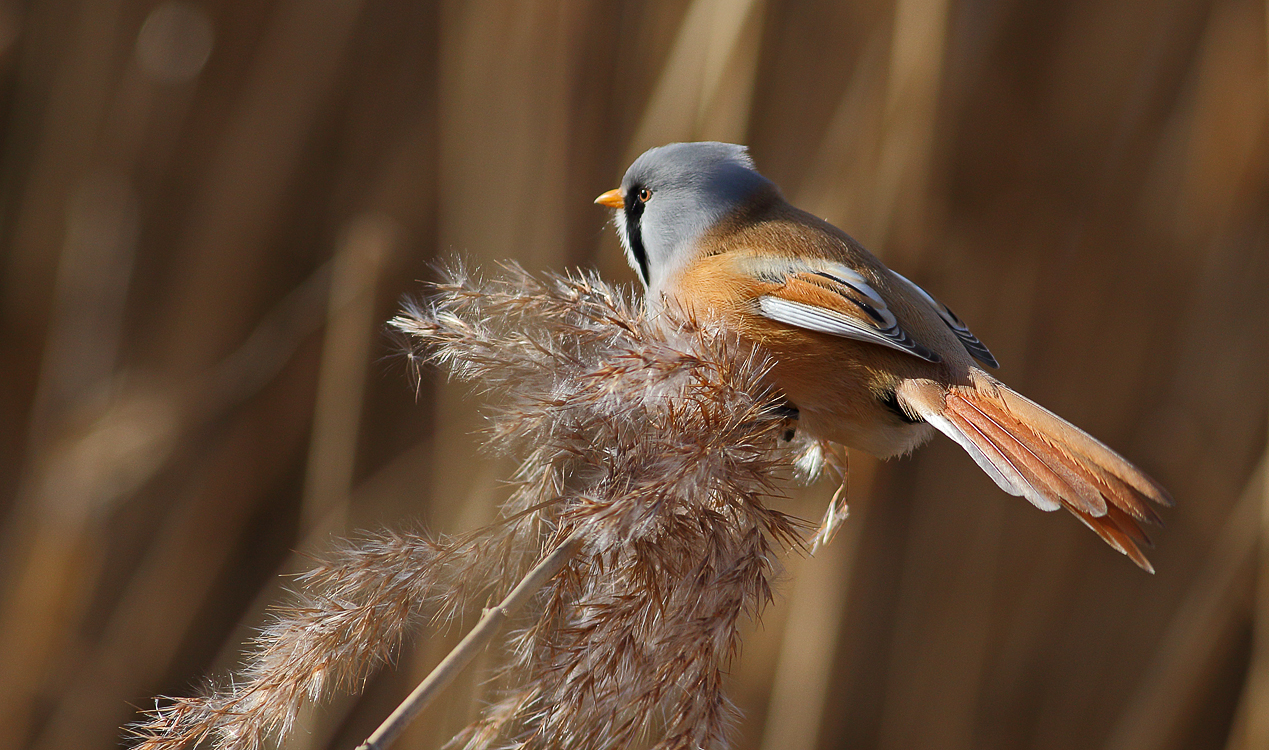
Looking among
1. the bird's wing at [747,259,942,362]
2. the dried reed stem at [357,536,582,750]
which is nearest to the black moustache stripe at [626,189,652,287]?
the bird's wing at [747,259,942,362]

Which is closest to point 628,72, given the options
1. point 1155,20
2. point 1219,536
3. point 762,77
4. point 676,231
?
point 762,77

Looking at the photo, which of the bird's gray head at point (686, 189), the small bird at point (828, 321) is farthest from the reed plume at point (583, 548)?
the bird's gray head at point (686, 189)

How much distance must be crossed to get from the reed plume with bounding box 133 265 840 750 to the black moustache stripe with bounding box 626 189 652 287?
386mm

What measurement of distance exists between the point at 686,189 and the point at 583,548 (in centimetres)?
62

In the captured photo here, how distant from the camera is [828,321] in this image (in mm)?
1053

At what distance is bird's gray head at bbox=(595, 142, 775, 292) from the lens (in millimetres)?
1216

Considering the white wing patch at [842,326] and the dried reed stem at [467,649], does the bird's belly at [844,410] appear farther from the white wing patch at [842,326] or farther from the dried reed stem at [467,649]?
the dried reed stem at [467,649]

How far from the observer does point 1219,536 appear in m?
1.83

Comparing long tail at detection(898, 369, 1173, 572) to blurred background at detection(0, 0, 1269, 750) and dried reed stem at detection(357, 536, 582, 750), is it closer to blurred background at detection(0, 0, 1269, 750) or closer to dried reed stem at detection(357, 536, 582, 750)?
dried reed stem at detection(357, 536, 582, 750)

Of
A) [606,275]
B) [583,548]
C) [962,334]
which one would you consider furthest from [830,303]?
[606,275]

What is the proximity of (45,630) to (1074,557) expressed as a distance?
193 cm

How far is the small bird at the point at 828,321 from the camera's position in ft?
2.97

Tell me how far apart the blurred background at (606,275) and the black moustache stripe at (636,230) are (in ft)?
0.78

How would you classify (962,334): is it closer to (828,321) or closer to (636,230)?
(828,321)
